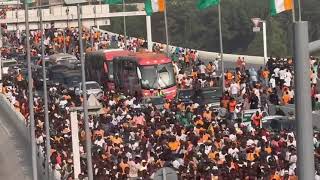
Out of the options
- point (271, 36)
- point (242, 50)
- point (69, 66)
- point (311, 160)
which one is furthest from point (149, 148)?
point (242, 50)

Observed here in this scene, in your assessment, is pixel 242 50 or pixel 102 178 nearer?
pixel 102 178

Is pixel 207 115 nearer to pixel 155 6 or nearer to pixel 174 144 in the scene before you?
pixel 174 144

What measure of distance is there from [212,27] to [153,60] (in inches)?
3182

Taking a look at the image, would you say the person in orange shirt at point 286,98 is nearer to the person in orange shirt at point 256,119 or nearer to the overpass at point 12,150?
the person in orange shirt at point 256,119

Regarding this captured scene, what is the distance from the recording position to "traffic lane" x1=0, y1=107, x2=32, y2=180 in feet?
75.0

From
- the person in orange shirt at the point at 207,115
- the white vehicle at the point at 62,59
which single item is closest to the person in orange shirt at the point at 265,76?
the person in orange shirt at the point at 207,115

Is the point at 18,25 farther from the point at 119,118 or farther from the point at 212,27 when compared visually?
the point at 212,27

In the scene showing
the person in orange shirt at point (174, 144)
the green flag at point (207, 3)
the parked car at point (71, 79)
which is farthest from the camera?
the parked car at point (71, 79)

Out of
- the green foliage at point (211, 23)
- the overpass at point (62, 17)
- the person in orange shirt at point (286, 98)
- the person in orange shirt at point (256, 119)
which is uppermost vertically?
the green foliage at point (211, 23)

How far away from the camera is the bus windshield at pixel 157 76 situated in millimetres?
37000

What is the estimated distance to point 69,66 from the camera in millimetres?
48781

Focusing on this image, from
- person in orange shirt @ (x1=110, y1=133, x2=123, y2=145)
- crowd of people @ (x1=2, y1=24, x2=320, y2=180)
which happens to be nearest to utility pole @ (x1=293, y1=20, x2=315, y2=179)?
crowd of people @ (x1=2, y1=24, x2=320, y2=180)

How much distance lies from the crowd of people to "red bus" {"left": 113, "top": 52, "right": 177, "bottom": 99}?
3093 millimetres

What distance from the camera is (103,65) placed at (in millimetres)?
42969
